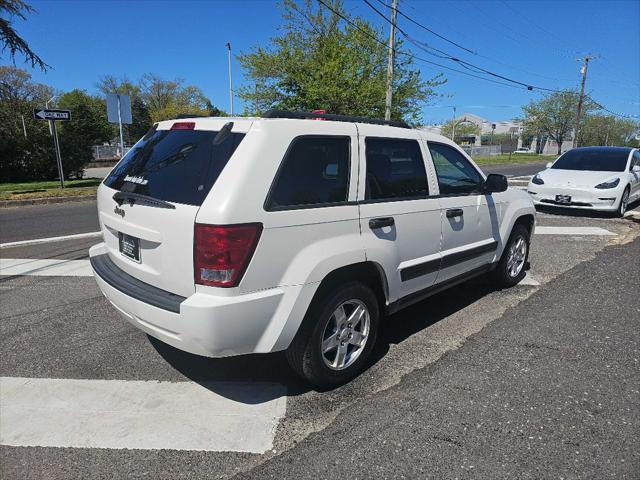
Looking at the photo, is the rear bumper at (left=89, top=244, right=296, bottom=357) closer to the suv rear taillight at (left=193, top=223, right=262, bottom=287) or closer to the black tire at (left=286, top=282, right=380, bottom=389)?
the suv rear taillight at (left=193, top=223, right=262, bottom=287)

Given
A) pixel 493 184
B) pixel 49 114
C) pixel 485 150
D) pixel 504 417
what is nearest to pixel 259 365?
pixel 504 417

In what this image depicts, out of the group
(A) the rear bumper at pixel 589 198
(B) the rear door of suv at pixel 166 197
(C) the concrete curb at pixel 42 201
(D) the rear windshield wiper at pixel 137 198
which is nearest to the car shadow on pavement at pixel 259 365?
(B) the rear door of suv at pixel 166 197

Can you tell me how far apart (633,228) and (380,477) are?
8853 mm

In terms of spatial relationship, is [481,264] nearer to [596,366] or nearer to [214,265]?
[596,366]

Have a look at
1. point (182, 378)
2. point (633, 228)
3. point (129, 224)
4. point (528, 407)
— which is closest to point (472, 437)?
point (528, 407)

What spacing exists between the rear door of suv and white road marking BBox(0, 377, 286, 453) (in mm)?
801

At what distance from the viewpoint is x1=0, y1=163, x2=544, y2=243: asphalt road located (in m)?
8.40

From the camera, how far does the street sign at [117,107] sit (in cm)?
1758

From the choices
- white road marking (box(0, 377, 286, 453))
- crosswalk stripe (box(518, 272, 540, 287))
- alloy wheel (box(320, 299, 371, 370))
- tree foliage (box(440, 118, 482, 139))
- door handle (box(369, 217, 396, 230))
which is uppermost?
tree foliage (box(440, 118, 482, 139))

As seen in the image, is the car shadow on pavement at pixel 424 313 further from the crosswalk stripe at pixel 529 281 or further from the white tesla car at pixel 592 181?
the white tesla car at pixel 592 181

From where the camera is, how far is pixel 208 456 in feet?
7.92

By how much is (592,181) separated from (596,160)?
124 cm

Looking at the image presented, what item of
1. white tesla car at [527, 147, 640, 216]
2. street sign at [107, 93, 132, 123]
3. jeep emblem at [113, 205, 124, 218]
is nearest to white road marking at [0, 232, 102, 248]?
jeep emblem at [113, 205, 124, 218]

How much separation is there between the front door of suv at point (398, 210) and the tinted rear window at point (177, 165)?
3.35 feet
